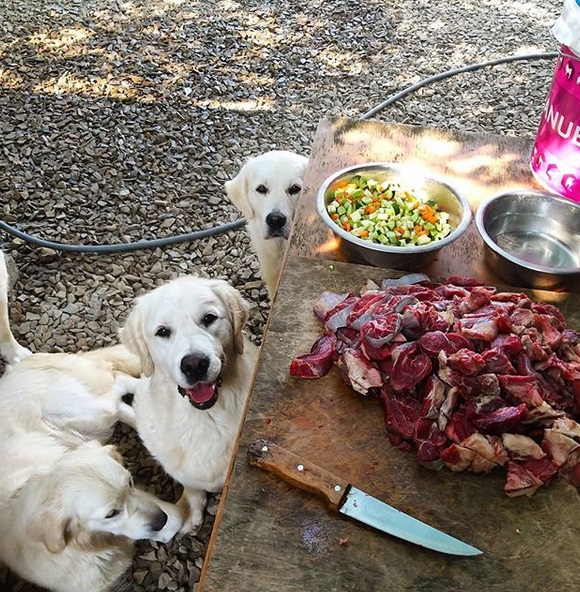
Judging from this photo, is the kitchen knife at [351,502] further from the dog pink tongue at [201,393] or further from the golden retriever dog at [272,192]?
the golden retriever dog at [272,192]

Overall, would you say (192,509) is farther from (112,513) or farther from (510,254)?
(510,254)

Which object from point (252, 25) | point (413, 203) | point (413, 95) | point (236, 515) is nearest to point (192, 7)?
point (252, 25)

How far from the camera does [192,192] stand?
4039mm

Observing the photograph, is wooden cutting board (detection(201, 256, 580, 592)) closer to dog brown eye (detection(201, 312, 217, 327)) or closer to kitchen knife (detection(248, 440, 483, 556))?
kitchen knife (detection(248, 440, 483, 556))

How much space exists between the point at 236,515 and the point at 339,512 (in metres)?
0.25

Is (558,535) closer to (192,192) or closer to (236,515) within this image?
(236,515)

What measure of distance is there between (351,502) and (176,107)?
12.3 feet

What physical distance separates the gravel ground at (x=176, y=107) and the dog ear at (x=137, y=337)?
2.41 feet

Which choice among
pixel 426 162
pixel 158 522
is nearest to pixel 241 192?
pixel 426 162

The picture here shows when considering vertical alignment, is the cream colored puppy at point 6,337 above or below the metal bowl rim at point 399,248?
below

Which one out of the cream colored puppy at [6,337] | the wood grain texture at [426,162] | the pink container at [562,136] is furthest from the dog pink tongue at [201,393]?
the pink container at [562,136]

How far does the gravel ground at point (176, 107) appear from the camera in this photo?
3541 mm

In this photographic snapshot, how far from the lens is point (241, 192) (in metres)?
2.92

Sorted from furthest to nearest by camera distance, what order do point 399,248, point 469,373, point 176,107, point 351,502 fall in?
point 176,107 < point 399,248 < point 469,373 < point 351,502
